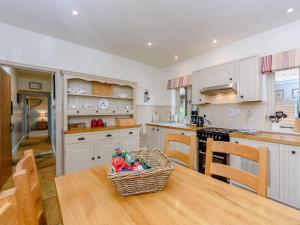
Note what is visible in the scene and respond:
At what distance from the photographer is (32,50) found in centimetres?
252

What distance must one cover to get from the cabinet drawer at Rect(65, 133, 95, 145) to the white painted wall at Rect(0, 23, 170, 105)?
1247 millimetres

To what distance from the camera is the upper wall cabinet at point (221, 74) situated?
2.62 metres

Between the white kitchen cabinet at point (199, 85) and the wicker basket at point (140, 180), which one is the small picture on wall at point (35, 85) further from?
the wicker basket at point (140, 180)

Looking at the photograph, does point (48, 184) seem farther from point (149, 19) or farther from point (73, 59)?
point (149, 19)

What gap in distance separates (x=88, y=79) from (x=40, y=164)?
228cm

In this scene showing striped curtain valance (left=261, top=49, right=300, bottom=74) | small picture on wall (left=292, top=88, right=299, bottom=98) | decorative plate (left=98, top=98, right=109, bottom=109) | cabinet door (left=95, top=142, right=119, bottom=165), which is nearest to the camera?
striped curtain valance (left=261, top=49, right=300, bottom=74)

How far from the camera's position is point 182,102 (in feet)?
13.4

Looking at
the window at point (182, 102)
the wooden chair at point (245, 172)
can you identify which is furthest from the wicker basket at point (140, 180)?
the window at point (182, 102)

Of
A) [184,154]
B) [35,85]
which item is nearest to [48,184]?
[184,154]

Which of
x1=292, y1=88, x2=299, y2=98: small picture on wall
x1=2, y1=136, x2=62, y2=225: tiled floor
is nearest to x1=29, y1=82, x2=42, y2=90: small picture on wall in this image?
x1=2, y1=136, x2=62, y2=225: tiled floor

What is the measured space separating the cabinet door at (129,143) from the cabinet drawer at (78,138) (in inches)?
25.1

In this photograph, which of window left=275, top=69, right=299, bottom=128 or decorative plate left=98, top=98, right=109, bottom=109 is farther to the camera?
decorative plate left=98, top=98, right=109, bottom=109

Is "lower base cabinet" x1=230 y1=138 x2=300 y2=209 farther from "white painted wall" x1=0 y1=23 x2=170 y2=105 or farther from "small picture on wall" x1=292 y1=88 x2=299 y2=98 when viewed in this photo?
"white painted wall" x1=0 y1=23 x2=170 y2=105

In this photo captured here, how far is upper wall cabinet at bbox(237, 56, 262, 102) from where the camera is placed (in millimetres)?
2377
